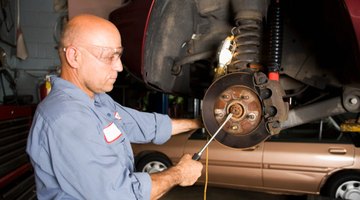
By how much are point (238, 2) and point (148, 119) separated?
0.67 m

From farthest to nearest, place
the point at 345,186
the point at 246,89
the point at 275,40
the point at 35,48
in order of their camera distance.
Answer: the point at 35,48
the point at 345,186
the point at 275,40
the point at 246,89

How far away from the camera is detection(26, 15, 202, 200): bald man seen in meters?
0.94

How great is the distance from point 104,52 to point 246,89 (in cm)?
58

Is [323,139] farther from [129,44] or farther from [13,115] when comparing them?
[13,115]

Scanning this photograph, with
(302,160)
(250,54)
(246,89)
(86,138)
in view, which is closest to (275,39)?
(250,54)

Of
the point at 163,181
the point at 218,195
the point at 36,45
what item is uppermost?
the point at 36,45

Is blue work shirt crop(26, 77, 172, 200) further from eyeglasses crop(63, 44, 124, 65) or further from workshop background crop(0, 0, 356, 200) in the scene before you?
workshop background crop(0, 0, 356, 200)

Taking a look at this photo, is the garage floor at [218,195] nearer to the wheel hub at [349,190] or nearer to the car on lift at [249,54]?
the wheel hub at [349,190]

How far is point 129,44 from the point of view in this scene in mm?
1487

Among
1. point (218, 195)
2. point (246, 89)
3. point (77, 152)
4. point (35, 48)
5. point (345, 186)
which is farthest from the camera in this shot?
point (218, 195)

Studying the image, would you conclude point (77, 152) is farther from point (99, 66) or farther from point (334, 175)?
point (334, 175)

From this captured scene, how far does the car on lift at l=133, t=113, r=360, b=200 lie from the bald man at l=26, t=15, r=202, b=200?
1931mm

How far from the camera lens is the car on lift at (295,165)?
2.95 metres

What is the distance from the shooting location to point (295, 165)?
302 centimetres
